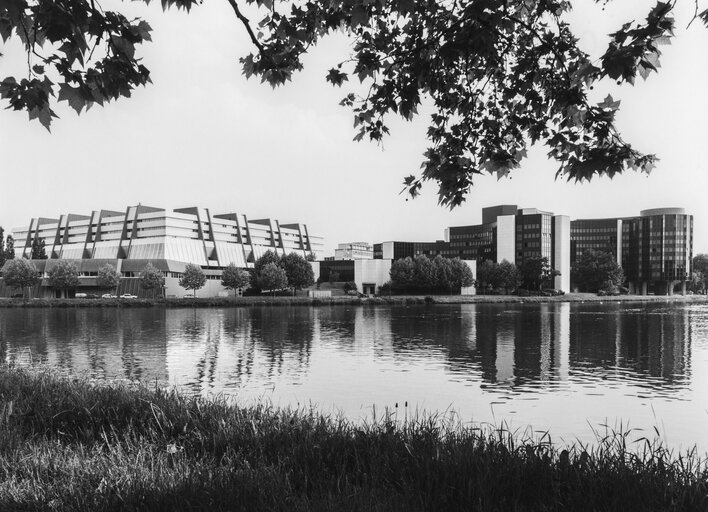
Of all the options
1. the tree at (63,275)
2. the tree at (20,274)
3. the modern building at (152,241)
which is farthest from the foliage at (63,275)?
the modern building at (152,241)

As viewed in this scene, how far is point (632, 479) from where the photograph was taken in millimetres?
5781

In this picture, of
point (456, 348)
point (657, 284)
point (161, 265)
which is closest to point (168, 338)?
point (456, 348)

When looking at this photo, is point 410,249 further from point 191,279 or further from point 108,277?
point 108,277

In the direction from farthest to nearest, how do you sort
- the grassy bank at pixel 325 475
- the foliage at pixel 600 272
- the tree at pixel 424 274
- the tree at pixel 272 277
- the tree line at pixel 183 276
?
the foliage at pixel 600 272, the tree at pixel 424 274, the tree at pixel 272 277, the tree line at pixel 183 276, the grassy bank at pixel 325 475

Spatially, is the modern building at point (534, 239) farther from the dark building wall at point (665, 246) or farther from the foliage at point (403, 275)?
the foliage at point (403, 275)

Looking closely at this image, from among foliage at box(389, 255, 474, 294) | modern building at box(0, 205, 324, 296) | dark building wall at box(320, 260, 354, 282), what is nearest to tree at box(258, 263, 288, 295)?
modern building at box(0, 205, 324, 296)

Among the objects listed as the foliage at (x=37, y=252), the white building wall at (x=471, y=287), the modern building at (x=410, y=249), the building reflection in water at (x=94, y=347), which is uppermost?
the modern building at (x=410, y=249)

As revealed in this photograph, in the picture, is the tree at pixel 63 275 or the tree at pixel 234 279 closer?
the tree at pixel 63 275

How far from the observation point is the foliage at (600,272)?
161 metres

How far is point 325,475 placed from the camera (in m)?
6.41

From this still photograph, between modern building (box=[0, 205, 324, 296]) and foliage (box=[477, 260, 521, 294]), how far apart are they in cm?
6139

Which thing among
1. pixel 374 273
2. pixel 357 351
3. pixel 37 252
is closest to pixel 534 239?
pixel 374 273

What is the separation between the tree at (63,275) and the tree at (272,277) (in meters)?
36.1

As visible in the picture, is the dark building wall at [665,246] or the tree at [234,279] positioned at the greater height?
the dark building wall at [665,246]
